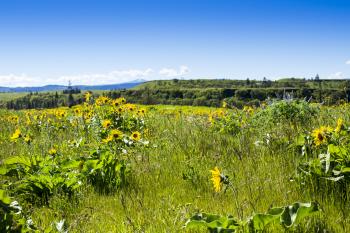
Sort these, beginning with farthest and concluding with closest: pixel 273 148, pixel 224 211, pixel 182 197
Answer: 1. pixel 273 148
2. pixel 182 197
3. pixel 224 211

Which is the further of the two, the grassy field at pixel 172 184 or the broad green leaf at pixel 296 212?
the grassy field at pixel 172 184

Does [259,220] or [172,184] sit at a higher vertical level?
[259,220]

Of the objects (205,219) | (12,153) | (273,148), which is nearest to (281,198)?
(205,219)

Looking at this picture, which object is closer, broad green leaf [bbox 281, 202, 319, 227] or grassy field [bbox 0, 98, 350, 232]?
broad green leaf [bbox 281, 202, 319, 227]

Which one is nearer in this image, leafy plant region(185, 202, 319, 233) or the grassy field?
leafy plant region(185, 202, 319, 233)

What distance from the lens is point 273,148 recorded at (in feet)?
15.8

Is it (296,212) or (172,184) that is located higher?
(296,212)

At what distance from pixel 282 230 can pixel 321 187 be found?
1.01 metres

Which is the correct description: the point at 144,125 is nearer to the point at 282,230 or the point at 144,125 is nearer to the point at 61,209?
the point at 61,209

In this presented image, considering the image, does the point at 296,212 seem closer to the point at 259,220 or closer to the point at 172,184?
the point at 259,220

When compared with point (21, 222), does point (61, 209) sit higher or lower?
lower

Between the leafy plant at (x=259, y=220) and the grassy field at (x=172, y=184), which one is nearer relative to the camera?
the leafy plant at (x=259, y=220)

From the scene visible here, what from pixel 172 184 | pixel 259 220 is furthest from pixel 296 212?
pixel 172 184

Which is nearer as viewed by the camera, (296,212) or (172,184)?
(296,212)
